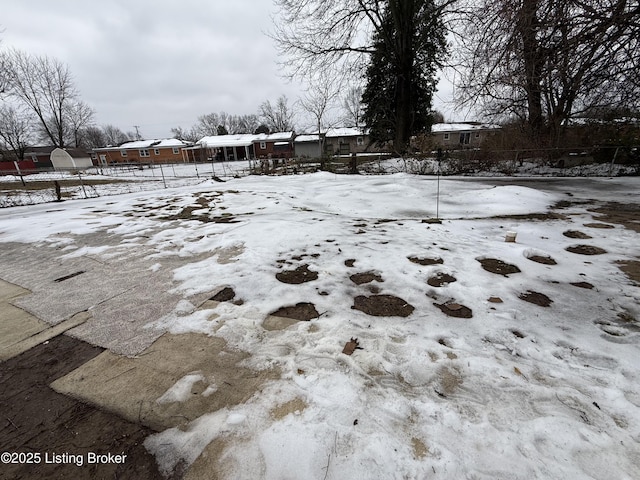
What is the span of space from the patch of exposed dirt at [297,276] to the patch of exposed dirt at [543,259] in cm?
287

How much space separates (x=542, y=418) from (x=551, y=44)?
7.80 metres

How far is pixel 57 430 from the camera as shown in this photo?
1.56 meters

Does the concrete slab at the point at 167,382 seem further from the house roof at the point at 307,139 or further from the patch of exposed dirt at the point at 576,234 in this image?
the house roof at the point at 307,139

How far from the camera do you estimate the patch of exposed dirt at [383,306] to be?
2.53m

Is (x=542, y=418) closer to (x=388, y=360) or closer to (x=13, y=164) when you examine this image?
(x=388, y=360)

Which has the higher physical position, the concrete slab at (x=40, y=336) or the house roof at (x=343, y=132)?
the house roof at (x=343, y=132)

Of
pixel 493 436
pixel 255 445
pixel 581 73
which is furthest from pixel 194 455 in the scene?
pixel 581 73

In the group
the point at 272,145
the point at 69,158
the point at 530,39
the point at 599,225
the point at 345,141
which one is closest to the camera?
the point at 599,225

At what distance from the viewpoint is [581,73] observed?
19.2 feet

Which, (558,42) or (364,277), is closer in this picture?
(364,277)

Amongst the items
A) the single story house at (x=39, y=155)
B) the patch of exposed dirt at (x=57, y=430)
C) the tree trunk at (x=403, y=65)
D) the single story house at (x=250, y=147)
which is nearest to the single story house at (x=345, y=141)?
the single story house at (x=250, y=147)

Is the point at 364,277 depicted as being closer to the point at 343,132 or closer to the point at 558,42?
the point at 558,42

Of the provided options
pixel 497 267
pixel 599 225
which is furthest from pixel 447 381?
pixel 599 225

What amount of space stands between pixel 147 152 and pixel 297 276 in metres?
52.2
